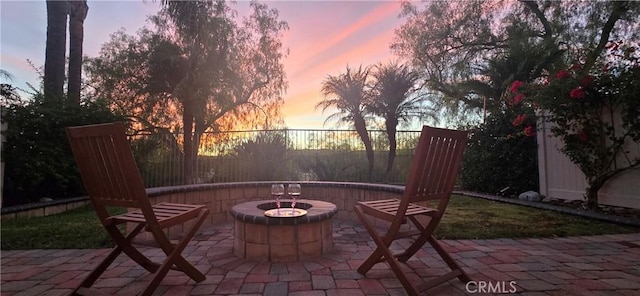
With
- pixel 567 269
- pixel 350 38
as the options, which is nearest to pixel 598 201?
pixel 567 269

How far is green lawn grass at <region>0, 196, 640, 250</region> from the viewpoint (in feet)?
10.2

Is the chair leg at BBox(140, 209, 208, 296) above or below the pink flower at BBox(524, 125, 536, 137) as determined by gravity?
below

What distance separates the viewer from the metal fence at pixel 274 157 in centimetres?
678

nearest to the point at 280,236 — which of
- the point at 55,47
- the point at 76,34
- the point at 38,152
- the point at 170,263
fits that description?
the point at 170,263

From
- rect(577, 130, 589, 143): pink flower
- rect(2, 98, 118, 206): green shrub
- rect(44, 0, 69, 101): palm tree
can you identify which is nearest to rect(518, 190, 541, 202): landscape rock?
rect(577, 130, 589, 143): pink flower

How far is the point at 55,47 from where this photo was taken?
6.33 meters

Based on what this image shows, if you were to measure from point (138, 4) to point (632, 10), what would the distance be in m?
14.9

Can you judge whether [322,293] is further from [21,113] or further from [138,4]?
[138,4]

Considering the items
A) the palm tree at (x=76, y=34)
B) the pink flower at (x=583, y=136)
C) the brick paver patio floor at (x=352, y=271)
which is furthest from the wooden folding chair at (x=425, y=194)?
the palm tree at (x=76, y=34)

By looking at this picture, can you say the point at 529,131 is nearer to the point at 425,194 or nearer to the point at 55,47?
the point at 425,194

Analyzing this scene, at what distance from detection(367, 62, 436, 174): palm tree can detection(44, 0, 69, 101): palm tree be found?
7.23 metres

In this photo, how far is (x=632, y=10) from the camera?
343 inches

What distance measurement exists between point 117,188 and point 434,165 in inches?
83.4

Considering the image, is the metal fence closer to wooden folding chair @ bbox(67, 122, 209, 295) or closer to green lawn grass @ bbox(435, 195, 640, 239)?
green lawn grass @ bbox(435, 195, 640, 239)
